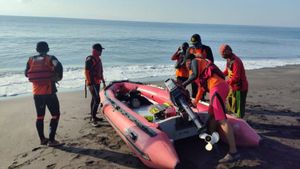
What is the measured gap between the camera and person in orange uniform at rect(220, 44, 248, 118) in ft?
16.4

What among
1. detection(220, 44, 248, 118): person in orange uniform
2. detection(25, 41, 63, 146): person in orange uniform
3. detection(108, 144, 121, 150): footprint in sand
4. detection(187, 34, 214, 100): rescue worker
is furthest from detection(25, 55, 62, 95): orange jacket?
detection(220, 44, 248, 118): person in orange uniform

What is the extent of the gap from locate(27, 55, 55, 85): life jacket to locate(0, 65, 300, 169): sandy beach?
106 cm

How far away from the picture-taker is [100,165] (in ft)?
14.4

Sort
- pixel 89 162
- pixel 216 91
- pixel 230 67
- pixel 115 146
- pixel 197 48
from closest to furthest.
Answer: pixel 216 91, pixel 89 162, pixel 115 146, pixel 230 67, pixel 197 48

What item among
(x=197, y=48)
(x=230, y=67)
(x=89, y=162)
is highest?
(x=197, y=48)

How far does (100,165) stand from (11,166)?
122 centimetres

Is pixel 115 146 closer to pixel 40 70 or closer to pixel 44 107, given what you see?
pixel 44 107

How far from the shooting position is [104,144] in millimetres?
5133

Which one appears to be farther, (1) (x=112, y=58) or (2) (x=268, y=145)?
(1) (x=112, y=58)

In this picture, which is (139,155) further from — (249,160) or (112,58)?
(112,58)

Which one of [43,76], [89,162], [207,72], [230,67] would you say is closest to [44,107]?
[43,76]

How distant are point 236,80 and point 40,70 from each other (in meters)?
2.97

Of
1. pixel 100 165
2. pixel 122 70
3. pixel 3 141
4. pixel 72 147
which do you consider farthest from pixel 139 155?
pixel 122 70

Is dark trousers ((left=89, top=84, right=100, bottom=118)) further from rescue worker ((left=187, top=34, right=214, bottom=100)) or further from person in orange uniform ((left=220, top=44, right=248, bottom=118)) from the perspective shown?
person in orange uniform ((left=220, top=44, right=248, bottom=118))
